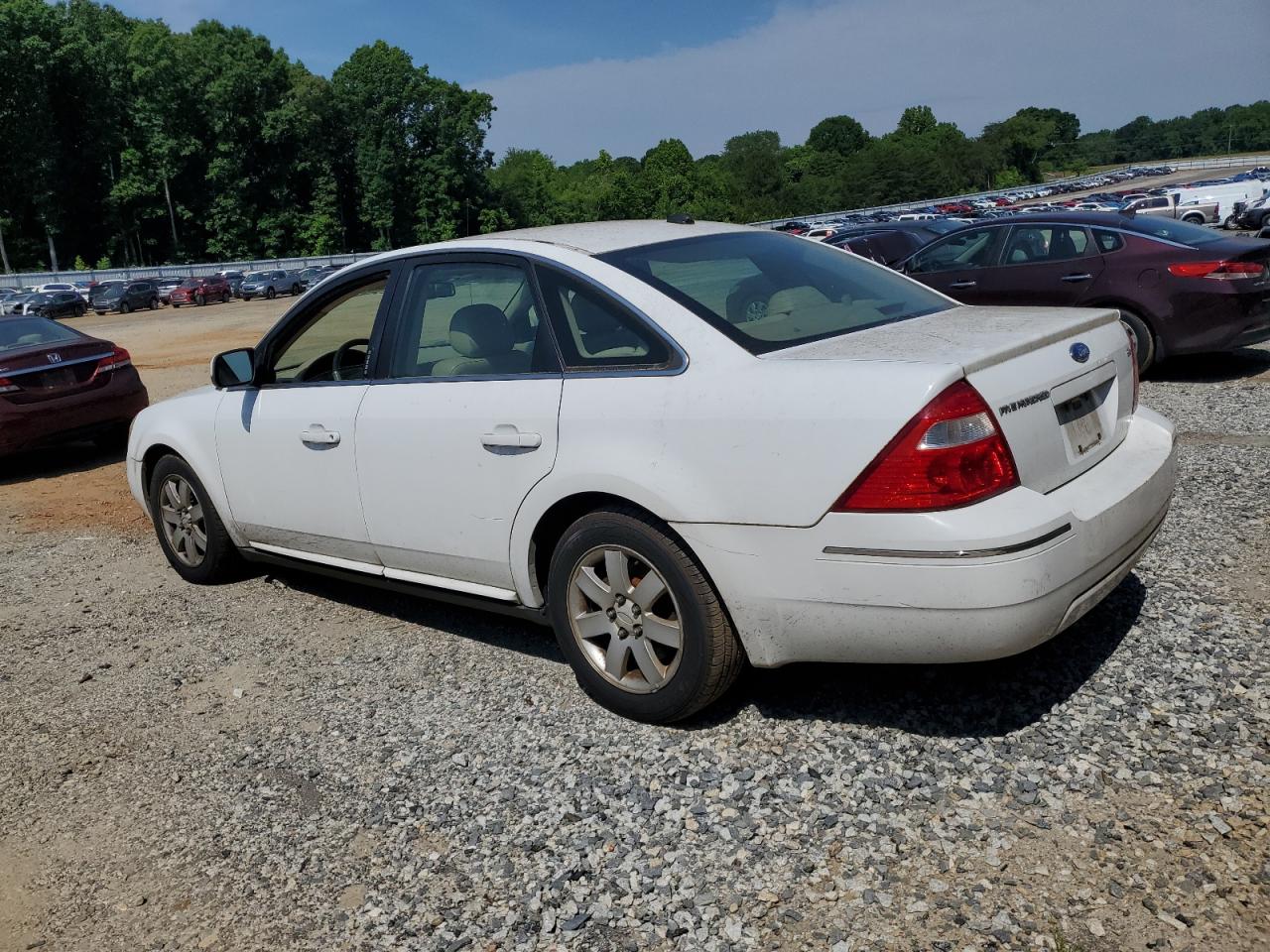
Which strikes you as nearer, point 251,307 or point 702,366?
point 702,366

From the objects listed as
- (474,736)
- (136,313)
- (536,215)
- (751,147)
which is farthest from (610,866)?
(751,147)

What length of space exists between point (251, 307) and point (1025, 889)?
156ft

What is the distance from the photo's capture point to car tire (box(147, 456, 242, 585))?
5.53 metres

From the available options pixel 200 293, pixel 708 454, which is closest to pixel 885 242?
pixel 708 454

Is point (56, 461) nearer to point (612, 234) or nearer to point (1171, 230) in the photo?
point (612, 234)

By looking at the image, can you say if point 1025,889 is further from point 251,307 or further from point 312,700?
point 251,307

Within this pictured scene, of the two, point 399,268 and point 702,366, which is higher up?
point 399,268

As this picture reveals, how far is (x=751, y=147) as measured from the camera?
451 ft

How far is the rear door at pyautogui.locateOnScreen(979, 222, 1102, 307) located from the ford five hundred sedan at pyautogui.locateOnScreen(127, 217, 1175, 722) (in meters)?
6.26

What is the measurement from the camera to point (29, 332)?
10203 mm

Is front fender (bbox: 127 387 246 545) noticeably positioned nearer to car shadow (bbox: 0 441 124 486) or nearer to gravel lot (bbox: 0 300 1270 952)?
gravel lot (bbox: 0 300 1270 952)

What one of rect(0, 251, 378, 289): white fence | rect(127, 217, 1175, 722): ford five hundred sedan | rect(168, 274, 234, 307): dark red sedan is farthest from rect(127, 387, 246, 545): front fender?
rect(0, 251, 378, 289): white fence

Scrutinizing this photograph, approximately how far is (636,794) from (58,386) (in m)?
8.34

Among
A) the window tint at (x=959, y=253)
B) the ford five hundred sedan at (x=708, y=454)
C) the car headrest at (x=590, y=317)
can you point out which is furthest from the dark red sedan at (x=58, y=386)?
the window tint at (x=959, y=253)
